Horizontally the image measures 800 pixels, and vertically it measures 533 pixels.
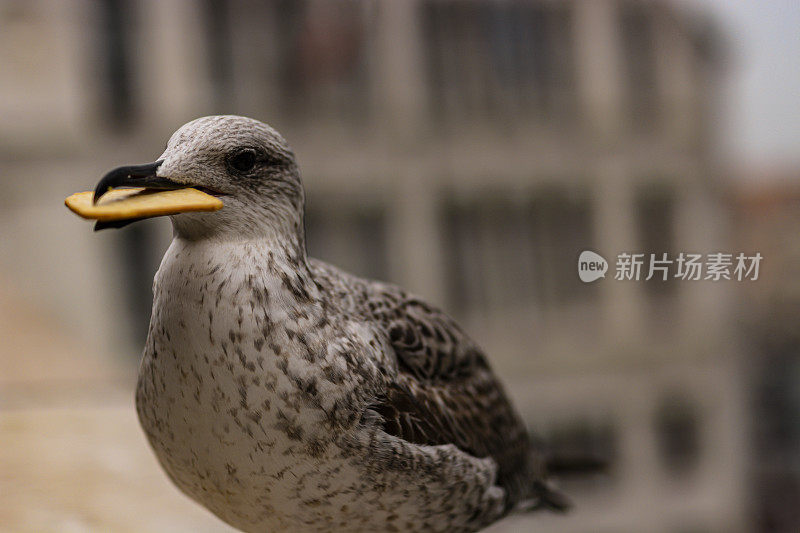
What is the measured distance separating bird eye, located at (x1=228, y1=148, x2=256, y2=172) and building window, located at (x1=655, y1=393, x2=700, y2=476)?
136 inches

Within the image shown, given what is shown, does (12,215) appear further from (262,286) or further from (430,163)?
(262,286)

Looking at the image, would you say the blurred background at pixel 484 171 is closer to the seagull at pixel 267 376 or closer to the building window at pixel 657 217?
the building window at pixel 657 217

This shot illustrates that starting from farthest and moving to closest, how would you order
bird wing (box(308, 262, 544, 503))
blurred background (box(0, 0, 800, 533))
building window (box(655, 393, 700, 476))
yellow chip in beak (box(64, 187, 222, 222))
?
building window (box(655, 393, 700, 476)), blurred background (box(0, 0, 800, 533)), bird wing (box(308, 262, 544, 503)), yellow chip in beak (box(64, 187, 222, 222))

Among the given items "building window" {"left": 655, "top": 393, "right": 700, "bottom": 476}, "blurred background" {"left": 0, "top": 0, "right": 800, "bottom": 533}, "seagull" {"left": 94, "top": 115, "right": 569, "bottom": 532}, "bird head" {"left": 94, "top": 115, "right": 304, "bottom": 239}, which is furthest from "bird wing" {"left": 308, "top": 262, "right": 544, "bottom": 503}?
"building window" {"left": 655, "top": 393, "right": 700, "bottom": 476}

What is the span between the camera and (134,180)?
55 cm

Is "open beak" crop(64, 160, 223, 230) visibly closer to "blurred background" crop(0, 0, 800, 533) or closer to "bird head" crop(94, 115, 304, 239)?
"bird head" crop(94, 115, 304, 239)

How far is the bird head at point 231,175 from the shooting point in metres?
0.57

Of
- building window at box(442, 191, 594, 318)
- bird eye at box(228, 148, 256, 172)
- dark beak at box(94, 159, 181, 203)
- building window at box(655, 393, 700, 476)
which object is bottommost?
building window at box(655, 393, 700, 476)

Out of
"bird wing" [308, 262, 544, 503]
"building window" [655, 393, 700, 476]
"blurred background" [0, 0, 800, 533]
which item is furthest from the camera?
"building window" [655, 393, 700, 476]

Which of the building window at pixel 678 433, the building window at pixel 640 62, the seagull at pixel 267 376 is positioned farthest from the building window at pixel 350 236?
the seagull at pixel 267 376

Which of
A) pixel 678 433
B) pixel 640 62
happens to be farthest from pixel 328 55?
pixel 678 433

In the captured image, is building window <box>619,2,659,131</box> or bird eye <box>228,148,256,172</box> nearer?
bird eye <box>228,148,256,172</box>

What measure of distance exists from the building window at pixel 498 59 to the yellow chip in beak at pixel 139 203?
293 centimetres

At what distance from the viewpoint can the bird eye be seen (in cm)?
60
